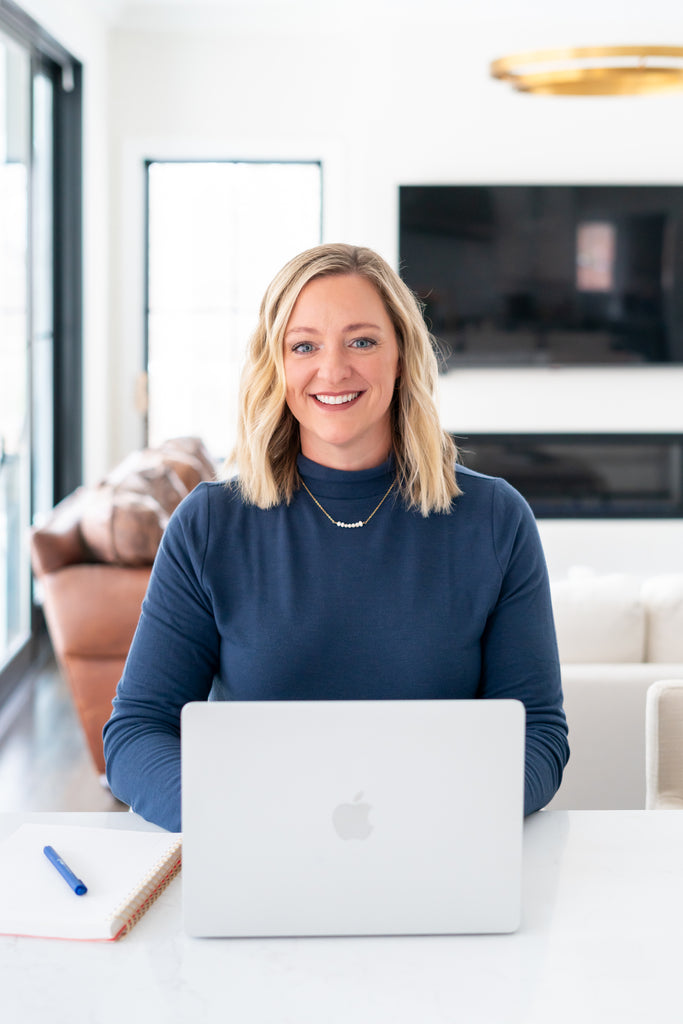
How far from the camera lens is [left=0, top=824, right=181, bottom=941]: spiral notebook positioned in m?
0.96

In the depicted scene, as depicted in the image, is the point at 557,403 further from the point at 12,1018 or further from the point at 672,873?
the point at 12,1018

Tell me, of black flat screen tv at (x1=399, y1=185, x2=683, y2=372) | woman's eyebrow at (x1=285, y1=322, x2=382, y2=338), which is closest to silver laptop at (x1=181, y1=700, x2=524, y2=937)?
woman's eyebrow at (x1=285, y1=322, x2=382, y2=338)

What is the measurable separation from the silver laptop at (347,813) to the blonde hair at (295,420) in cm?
54

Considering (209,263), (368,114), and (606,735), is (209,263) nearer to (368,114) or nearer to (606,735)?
(368,114)

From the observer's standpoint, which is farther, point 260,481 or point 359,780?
point 260,481

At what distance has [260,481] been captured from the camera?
1.44m

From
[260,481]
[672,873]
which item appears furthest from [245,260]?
[672,873]

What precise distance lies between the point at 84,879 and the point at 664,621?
1.48 metres

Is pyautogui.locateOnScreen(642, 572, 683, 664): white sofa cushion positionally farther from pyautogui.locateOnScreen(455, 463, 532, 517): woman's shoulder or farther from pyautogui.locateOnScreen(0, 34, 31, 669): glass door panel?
pyautogui.locateOnScreen(0, 34, 31, 669): glass door panel

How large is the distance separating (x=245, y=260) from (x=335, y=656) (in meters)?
4.58

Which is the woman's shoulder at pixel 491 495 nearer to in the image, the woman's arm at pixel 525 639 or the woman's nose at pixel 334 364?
the woman's arm at pixel 525 639

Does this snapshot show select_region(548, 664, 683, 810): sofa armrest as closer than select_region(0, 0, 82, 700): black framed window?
Yes

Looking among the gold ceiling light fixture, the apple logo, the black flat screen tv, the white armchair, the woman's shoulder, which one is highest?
the gold ceiling light fixture

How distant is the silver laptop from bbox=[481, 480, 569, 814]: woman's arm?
398 mm
